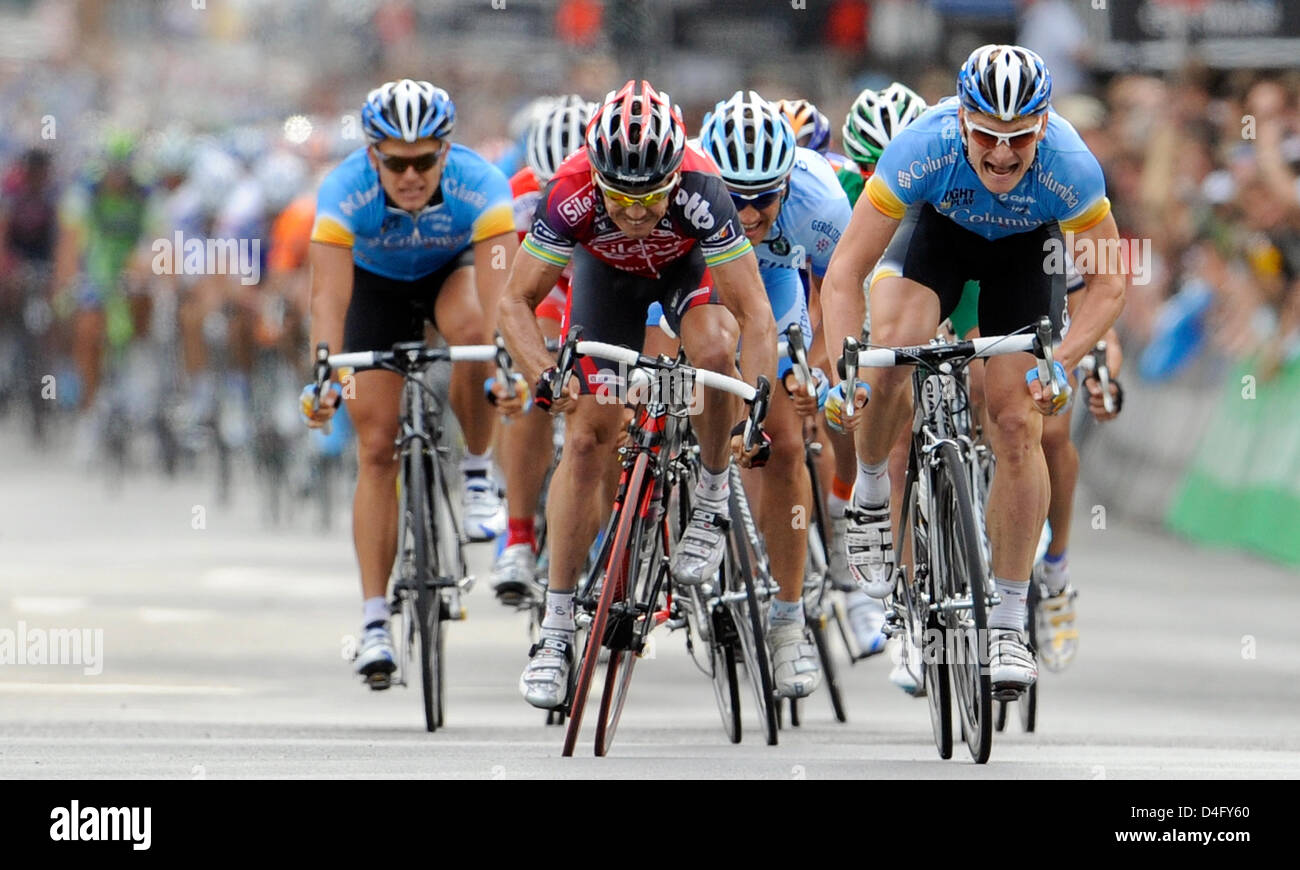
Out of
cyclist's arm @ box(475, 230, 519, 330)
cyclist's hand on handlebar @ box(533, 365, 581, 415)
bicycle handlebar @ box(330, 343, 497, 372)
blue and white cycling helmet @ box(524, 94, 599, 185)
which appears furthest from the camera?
blue and white cycling helmet @ box(524, 94, 599, 185)

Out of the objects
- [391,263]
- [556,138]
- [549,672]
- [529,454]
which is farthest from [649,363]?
[556,138]

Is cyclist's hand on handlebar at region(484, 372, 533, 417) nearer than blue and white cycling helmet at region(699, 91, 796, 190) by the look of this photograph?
No

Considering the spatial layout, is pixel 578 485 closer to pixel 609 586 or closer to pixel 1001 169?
pixel 609 586

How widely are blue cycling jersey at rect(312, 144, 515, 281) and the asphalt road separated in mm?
1754

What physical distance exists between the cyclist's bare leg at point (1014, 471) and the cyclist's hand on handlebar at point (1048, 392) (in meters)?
0.15

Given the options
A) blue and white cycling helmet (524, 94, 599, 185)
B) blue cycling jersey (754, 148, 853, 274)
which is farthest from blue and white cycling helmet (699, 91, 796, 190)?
blue and white cycling helmet (524, 94, 599, 185)

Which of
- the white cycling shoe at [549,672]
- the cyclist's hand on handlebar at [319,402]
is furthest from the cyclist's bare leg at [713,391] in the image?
the cyclist's hand on handlebar at [319,402]

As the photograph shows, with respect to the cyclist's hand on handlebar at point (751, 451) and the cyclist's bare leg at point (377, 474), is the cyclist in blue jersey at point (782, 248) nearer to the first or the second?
the cyclist's hand on handlebar at point (751, 451)

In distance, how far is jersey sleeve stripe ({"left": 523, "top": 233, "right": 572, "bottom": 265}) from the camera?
9227 millimetres

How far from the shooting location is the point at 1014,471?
9102 mm

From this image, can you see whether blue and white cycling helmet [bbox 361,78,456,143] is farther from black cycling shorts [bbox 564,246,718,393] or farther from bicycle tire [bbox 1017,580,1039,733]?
bicycle tire [bbox 1017,580,1039,733]

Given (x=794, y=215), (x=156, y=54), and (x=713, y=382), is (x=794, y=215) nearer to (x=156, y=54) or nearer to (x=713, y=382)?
(x=713, y=382)
